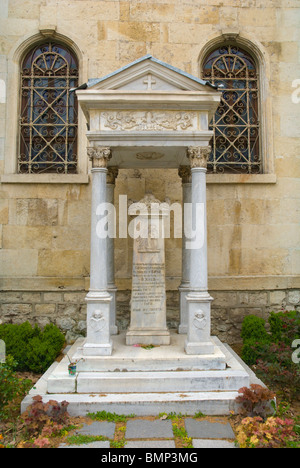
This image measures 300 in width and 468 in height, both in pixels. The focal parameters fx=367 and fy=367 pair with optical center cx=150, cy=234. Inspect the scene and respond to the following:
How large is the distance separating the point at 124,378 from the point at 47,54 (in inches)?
295

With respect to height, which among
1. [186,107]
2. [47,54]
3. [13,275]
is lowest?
[13,275]

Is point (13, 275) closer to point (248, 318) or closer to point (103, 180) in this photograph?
point (103, 180)

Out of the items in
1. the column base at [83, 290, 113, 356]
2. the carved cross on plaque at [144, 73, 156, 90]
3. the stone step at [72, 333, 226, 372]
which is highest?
the carved cross on plaque at [144, 73, 156, 90]

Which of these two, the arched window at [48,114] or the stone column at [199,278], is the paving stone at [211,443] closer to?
the stone column at [199,278]

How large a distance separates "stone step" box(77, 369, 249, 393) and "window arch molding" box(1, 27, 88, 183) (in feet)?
14.6

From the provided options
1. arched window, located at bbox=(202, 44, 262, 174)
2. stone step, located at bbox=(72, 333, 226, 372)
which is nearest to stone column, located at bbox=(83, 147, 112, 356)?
stone step, located at bbox=(72, 333, 226, 372)

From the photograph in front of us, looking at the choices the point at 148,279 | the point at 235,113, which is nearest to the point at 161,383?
the point at 148,279

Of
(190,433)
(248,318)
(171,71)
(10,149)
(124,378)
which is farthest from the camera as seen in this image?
(10,149)

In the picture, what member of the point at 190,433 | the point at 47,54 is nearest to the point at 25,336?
the point at 190,433

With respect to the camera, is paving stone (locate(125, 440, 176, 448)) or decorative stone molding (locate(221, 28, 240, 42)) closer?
paving stone (locate(125, 440, 176, 448))

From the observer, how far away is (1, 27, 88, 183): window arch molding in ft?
26.8

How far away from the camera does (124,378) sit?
5.21 m

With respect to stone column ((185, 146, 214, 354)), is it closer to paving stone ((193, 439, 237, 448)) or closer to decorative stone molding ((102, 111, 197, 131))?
decorative stone molding ((102, 111, 197, 131))

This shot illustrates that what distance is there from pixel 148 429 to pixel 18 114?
718 centimetres
